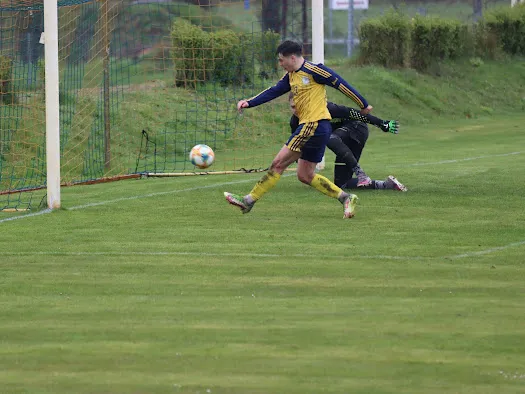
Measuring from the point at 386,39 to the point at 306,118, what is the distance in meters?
18.9

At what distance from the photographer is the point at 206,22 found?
22.2m

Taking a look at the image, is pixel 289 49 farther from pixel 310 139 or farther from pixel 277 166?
pixel 277 166

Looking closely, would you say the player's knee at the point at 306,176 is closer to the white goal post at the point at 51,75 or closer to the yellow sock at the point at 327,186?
the yellow sock at the point at 327,186

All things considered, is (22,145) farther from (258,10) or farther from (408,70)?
(408,70)

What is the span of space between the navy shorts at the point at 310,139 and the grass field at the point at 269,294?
739 millimetres

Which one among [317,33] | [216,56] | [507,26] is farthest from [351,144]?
[507,26]

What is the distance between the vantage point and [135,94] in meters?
22.9

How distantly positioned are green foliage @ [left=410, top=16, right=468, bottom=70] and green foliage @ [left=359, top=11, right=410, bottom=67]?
0.42 meters

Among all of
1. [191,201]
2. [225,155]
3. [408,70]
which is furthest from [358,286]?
[408,70]

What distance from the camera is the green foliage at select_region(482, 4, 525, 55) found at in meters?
33.3

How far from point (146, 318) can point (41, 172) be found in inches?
424

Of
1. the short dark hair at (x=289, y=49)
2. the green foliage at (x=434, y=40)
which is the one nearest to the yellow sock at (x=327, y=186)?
the short dark hair at (x=289, y=49)

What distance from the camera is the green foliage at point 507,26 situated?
33.3 m

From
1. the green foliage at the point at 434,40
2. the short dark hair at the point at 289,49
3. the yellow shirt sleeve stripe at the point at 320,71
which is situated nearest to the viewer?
the short dark hair at the point at 289,49
